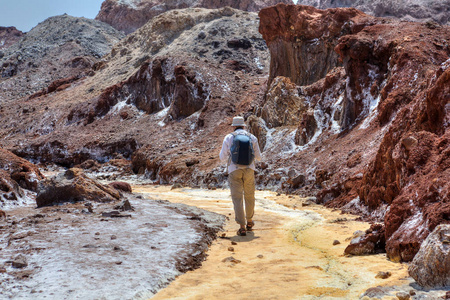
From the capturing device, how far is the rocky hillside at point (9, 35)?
8938 cm

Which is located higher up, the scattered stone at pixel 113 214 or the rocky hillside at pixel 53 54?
the rocky hillside at pixel 53 54

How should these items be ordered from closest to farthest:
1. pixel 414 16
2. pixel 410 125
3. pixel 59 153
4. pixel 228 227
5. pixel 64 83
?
pixel 410 125, pixel 228 227, pixel 59 153, pixel 64 83, pixel 414 16

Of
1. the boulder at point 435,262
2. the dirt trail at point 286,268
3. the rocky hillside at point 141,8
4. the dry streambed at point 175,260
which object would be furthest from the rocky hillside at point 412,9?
the boulder at point 435,262

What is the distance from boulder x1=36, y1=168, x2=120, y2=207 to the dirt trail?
281cm

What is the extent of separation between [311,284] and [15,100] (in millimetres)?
48505

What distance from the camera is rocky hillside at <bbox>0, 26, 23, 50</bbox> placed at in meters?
89.4

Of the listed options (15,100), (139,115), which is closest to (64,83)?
(15,100)

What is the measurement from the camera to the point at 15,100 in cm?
4572

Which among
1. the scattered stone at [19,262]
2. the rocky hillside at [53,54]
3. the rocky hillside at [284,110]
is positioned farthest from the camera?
the rocky hillside at [53,54]

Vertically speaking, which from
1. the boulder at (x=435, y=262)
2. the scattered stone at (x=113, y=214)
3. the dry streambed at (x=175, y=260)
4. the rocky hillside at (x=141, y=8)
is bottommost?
the dry streambed at (x=175, y=260)

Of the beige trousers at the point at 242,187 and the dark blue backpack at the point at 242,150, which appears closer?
the dark blue backpack at the point at 242,150

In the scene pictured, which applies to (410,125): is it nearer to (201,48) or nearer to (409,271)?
(409,271)

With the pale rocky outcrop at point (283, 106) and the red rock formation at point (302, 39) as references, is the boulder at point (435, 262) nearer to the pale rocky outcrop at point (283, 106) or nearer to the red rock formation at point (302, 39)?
the pale rocky outcrop at point (283, 106)

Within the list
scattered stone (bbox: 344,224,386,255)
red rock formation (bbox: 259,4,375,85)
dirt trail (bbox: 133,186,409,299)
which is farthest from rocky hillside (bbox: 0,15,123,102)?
scattered stone (bbox: 344,224,386,255)
